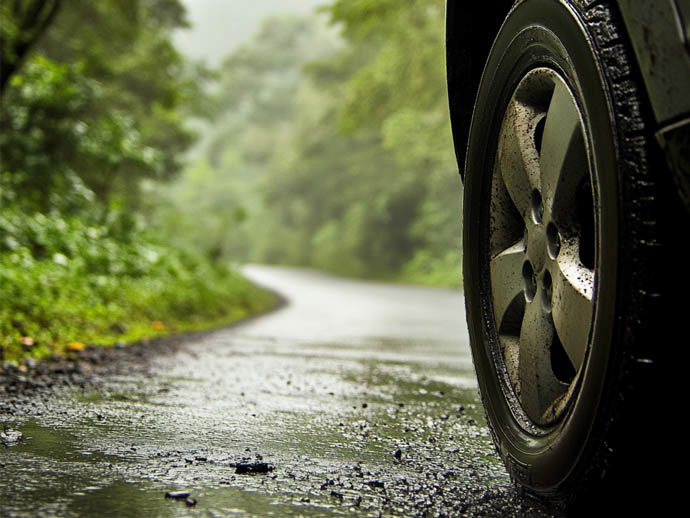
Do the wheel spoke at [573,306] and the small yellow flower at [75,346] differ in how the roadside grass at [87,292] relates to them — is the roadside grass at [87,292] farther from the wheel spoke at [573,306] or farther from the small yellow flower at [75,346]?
the wheel spoke at [573,306]

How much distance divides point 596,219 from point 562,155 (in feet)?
0.89

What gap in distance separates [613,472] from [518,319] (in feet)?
2.34

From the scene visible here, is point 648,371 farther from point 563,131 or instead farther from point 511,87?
point 511,87

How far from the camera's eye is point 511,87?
2.18m

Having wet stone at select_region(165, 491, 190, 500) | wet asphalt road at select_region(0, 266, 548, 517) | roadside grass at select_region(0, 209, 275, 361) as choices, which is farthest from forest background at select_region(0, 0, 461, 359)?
wet stone at select_region(165, 491, 190, 500)

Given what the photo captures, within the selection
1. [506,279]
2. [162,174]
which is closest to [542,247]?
[506,279]

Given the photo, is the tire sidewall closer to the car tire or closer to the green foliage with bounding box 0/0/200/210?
the car tire

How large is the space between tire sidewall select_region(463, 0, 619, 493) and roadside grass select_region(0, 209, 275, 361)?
3.40 meters

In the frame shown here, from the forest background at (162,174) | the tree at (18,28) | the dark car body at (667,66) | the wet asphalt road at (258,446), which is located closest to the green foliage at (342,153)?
the forest background at (162,174)

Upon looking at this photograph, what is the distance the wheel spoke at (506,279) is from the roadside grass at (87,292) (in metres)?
3.47

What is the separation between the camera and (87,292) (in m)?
7.31

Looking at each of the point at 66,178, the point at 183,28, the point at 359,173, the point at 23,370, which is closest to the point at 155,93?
the point at 183,28

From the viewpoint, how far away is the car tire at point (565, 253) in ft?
4.80

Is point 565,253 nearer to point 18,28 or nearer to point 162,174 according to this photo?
point 18,28
